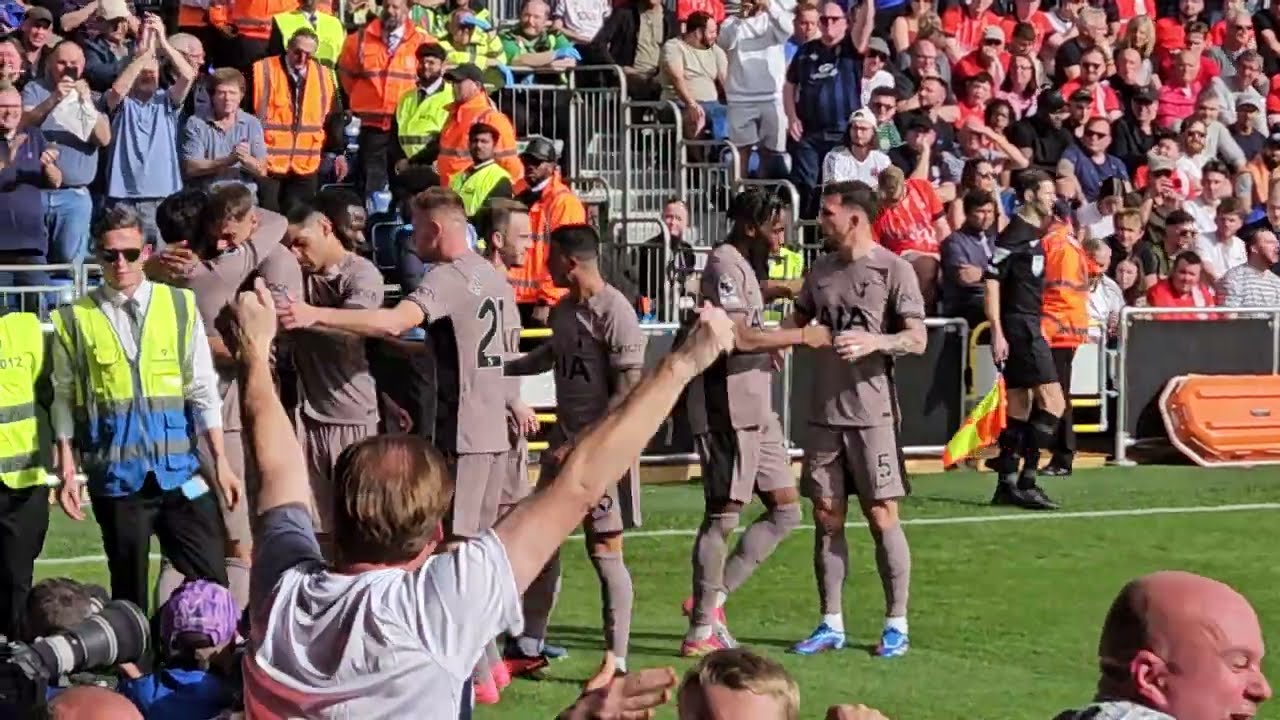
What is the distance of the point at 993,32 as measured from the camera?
23.0 metres

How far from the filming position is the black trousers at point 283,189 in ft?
57.7

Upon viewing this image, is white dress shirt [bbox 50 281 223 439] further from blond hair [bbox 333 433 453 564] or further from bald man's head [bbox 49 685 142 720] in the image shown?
blond hair [bbox 333 433 453 564]

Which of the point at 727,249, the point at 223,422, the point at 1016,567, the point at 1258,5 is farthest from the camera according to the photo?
the point at 1258,5

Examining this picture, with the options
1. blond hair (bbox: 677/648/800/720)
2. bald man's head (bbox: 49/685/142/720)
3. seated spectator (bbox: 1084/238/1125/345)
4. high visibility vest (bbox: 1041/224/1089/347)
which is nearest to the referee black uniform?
high visibility vest (bbox: 1041/224/1089/347)

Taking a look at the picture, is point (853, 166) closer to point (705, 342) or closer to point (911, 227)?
point (911, 227)

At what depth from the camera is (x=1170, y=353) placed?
729 inches

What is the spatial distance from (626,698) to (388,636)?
2.06ft

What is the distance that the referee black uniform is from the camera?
16.0 metres

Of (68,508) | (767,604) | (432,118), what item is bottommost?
(767,604)

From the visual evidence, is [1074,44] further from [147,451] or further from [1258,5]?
[147,451]

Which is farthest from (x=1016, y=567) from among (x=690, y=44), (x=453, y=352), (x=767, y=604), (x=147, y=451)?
(x=690, y=44)

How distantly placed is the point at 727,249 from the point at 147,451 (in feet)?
10.5

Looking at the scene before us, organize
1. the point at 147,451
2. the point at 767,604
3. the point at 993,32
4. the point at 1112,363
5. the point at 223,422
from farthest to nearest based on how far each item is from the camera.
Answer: the point at 993,32 → the point at 1112,363 → the point at 767,604 → the point at 223,422 → the point at 147,451

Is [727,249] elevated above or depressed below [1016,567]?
above
